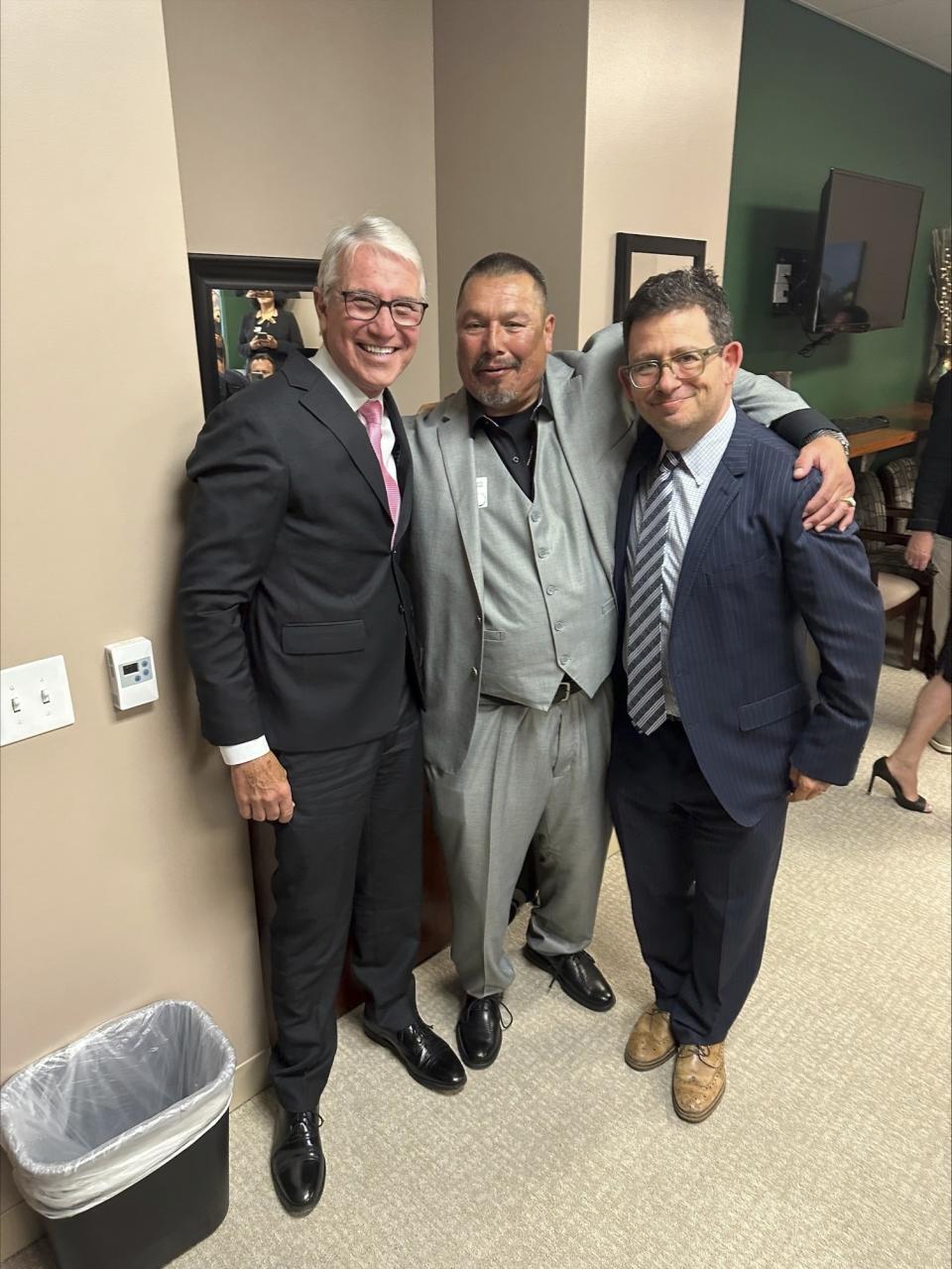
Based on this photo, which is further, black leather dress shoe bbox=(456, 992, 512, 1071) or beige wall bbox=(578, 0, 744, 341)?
beige wall bbox=(578, 0, 744, 341)

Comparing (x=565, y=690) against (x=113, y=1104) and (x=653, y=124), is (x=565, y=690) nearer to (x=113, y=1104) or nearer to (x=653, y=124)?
(x=113, y=1104)

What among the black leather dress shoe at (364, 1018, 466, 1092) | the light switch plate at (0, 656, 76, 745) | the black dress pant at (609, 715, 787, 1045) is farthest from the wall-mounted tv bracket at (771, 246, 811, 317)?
the light switch plate at (0, 656, 76, 745)

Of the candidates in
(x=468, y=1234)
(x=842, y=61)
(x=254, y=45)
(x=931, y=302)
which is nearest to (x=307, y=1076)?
(x=468, y=1234)

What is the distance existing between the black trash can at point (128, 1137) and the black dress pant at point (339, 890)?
0.63ft

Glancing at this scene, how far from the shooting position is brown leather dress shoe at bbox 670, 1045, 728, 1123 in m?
1.91

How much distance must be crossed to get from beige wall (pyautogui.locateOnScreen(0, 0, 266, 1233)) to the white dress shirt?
183 mm

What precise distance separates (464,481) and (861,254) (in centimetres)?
357

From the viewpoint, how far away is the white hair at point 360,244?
1462 millimetres

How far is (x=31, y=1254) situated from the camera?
5.36 feet

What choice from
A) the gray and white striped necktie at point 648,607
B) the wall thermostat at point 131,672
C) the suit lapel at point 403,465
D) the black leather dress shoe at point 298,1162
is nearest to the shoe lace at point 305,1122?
the black leather dress shoe at point 298,1162

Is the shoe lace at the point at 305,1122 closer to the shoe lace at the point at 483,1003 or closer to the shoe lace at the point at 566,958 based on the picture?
the shoe lace at the point at 483,1003

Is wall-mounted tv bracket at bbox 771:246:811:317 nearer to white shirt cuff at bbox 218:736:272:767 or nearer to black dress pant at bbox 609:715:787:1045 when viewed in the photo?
black dress pant at bbox 609:715:787:1045

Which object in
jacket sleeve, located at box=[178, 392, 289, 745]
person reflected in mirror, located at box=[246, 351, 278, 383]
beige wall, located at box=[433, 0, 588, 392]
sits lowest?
jacket sleeve, located at box=[178, 392, 289, 745]

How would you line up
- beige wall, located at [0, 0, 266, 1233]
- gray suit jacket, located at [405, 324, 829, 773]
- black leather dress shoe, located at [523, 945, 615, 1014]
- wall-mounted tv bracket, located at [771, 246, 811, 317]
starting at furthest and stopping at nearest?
1. wall-mounted tv bracket, located at [771, 246, 811, 317]
2. black leather dress shoe, located at [523, 945, 615, 1014]
3. gray suit jacket, located at [405, 324, 829, 773]
4. beige wall, located at [0, 0, 266, 1233]
